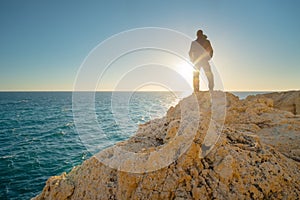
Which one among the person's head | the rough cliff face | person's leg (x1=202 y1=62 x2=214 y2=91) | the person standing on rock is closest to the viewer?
the rough cliff face

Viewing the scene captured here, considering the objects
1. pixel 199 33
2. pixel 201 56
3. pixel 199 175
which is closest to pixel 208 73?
pixel 201 56

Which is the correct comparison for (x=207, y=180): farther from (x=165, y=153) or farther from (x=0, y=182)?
(x=0, y=182)

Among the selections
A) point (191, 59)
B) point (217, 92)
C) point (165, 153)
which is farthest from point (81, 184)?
point (191, 59)

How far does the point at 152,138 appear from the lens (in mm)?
4832

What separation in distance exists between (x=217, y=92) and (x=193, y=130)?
203 inches

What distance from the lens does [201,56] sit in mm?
9008

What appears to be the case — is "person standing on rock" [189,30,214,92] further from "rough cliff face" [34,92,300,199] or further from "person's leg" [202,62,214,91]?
"rough cliff face" [34,92,300,199]

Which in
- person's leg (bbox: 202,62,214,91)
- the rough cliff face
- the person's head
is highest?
the person's head

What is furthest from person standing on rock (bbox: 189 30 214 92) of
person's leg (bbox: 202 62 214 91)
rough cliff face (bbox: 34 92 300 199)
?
rough cliff face (bbox: 34 92 300 199)

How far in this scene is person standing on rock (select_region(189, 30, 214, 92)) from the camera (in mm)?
8898

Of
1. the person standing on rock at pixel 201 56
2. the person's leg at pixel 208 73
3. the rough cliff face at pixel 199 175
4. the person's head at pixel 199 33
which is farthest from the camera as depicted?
the person's leg at pixel 208 73

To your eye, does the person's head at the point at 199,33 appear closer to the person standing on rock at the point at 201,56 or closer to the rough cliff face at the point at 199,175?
the person standing on rock at the point at 201,56

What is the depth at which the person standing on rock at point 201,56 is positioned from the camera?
29.2ft

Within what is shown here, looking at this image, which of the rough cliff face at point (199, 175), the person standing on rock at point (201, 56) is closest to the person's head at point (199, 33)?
the person standing on rock at point (201, 56)
